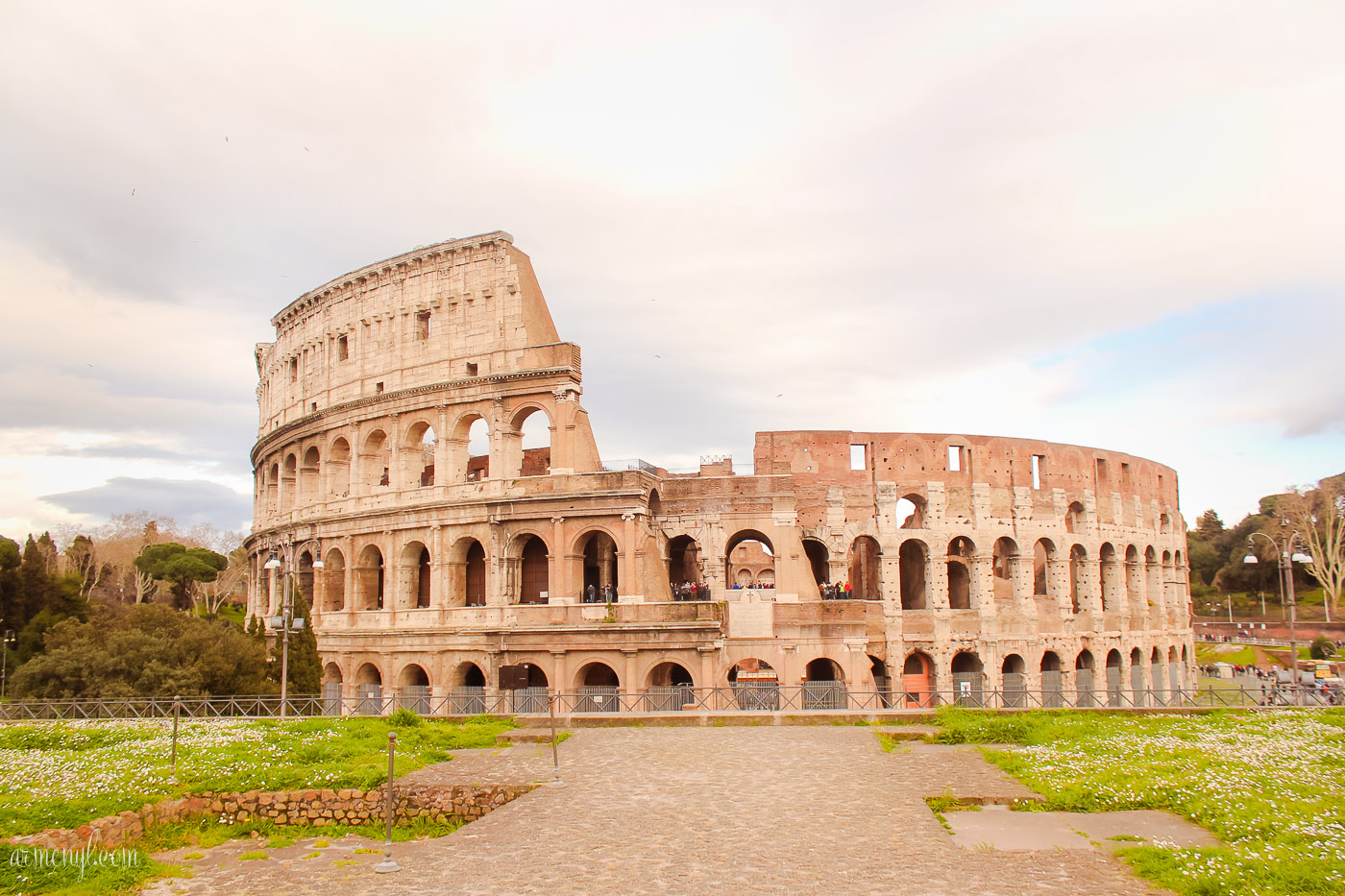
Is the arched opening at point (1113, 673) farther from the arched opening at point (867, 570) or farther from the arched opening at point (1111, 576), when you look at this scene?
the arched opening at point (867, 570)

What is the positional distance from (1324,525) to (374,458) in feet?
226

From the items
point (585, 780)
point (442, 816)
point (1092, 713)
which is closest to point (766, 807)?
point (585, 780)

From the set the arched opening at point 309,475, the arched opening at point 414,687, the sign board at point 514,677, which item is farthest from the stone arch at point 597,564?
the arched opening at point 309,475

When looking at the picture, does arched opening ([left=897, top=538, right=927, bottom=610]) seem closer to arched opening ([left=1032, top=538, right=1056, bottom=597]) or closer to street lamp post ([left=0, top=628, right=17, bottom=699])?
arched opening ([left=1032, top=538, right=1056, bottom=597])

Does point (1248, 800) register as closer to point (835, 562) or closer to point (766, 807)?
point (766, 807)

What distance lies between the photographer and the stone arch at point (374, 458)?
34.5m

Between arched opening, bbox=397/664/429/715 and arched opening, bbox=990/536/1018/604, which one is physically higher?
arched opening, bbox=990/536/1018/604

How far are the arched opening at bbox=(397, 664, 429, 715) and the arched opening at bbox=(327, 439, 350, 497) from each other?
7.87 metres

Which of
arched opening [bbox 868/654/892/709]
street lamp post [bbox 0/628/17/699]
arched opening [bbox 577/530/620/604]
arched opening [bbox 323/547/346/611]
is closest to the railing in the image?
arched opening [bbox 868/654/892/709]

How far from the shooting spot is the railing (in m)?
22.0

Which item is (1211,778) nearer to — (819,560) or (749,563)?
(819,560)

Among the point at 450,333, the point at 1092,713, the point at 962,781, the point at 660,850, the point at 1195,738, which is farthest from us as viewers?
the point at 450,333

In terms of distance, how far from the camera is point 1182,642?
44500 mm

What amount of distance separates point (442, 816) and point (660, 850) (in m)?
4.03
